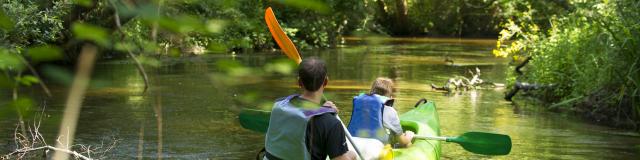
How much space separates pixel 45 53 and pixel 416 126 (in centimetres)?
601

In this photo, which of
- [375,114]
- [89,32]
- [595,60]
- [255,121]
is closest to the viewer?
[89,32]

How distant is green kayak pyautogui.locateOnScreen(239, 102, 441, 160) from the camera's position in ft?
15.0

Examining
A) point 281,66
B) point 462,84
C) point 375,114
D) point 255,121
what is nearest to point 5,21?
point 281,66

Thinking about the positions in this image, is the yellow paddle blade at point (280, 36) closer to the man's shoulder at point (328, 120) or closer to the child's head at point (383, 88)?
the man's shoulder at point (328, 120)

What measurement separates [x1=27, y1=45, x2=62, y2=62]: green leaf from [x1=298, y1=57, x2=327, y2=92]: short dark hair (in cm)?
186

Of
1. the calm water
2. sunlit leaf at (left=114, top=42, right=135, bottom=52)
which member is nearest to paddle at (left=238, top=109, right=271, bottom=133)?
the calm water

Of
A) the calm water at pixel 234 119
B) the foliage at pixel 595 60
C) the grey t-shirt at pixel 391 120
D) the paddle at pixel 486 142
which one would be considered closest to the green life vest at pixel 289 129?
the calm water at pixel 234 119

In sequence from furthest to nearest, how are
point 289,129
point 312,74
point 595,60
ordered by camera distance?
1. point 595,60
2. point 289,129
3. point 312,74

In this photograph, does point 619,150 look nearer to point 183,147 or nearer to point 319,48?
point 183,147

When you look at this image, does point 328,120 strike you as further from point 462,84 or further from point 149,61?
point 462,84

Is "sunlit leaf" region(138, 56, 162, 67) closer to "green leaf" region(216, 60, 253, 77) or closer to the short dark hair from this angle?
"green leaf" region(216, 60, 253, 77)

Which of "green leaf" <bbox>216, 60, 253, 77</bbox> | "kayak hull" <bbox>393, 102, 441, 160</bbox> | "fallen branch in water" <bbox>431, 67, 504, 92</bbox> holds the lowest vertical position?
"fallen branch in water" <bbox>431, 67, 504, 92</bbox>

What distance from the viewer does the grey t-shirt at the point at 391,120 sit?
19.4ft

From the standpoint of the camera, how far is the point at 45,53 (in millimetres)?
1325
